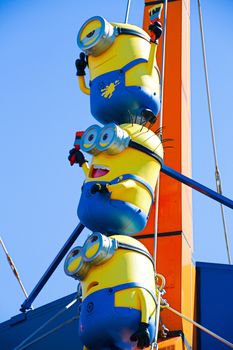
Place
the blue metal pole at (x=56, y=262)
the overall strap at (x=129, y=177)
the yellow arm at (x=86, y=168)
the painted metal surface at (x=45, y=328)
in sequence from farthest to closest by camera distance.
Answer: the painted metal surface at (x=45, y=328) < the blue metal pole at (x=56, y=262) < the yellow arm at (x=86, y=168) < the overall strap at (x=129, y=177)

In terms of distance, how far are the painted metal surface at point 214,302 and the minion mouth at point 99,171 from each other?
121 centimetres

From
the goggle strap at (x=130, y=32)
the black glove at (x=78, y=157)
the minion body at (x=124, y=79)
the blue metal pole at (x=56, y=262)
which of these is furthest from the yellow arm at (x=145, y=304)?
the goggle strap at (x=130, y=32)

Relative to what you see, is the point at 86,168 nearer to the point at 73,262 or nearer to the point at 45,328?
the point at 73,262

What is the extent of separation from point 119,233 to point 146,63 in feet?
3.41

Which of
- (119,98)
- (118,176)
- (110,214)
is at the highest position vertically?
(119,98)

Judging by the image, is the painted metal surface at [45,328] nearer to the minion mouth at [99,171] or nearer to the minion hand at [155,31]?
the minion mouth at [99,171]

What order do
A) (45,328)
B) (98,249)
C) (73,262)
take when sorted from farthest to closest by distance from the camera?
(45,328) < (73,262) < (98,249)

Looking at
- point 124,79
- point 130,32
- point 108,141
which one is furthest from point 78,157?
point 130,32

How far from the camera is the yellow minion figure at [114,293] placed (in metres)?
3.97

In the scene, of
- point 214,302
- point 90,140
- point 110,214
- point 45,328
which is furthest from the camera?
point 45,328

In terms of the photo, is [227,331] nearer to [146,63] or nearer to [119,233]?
[119,233]

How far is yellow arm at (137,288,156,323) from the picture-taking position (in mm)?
3980

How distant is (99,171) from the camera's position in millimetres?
4594

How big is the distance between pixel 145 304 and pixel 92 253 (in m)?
0.34
